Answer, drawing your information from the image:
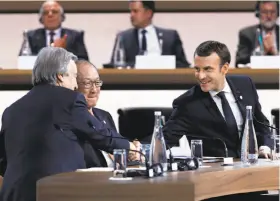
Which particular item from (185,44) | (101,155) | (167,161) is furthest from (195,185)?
(185,44)

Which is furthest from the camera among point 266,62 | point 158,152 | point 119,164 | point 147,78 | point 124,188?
point 147,78

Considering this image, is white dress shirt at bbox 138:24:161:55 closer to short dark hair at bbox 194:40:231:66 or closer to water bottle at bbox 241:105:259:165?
short dark hair at bbox 194:40:231:66

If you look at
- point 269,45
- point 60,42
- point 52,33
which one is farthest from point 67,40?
point 269,45

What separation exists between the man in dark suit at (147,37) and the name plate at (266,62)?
0.95 m

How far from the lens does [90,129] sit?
349 cm

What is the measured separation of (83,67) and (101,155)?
21.8 inches

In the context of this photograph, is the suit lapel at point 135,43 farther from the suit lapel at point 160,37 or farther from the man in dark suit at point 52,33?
the man in dark suit at point 52,33

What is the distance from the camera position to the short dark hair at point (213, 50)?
4.27 meters

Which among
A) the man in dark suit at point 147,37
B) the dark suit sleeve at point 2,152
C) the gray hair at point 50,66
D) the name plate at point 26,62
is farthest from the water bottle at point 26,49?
the gray hair at point 50,66

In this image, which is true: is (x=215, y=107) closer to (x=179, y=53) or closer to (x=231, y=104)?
(x=231, y=104)

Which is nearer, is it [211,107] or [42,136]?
[42,136]

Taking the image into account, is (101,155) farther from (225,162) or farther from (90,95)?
(225,162)

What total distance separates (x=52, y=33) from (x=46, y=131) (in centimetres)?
397

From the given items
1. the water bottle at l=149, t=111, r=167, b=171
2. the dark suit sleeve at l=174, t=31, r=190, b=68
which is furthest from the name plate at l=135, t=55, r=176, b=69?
the water bottle at l=149, t=111, r=167, b=171
